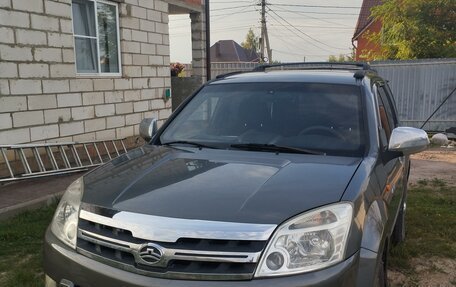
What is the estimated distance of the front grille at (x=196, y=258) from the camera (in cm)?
197

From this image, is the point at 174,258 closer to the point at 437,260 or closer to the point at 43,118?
the point at 437,260

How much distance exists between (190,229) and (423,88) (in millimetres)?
12865

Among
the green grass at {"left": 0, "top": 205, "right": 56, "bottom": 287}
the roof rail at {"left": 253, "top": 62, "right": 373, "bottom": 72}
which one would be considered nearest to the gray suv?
the roof rail at {"left": 253, "top": 62, "right": 373, "bottom": 72}

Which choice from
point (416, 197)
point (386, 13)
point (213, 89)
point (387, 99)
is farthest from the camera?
point (386, 13)

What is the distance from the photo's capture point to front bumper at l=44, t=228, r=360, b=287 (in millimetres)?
1954

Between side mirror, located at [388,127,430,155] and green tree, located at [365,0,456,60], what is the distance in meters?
14.6

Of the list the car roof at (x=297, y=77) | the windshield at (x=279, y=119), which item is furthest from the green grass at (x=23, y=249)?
the car roof at (x=297, y=77)

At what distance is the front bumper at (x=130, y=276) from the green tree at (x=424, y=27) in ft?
52.3

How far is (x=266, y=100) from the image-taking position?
3479 mm

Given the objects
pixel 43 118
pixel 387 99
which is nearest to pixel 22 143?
pixel 43 118

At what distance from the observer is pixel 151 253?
81.0 inches

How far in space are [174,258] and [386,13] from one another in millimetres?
17457

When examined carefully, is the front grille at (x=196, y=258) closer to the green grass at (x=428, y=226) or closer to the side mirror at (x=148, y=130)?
the side mirror at (x=148, y=130)

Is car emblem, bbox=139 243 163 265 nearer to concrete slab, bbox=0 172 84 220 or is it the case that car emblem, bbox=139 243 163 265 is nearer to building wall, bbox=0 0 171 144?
concrete slab, bbox=0 172 84 220
